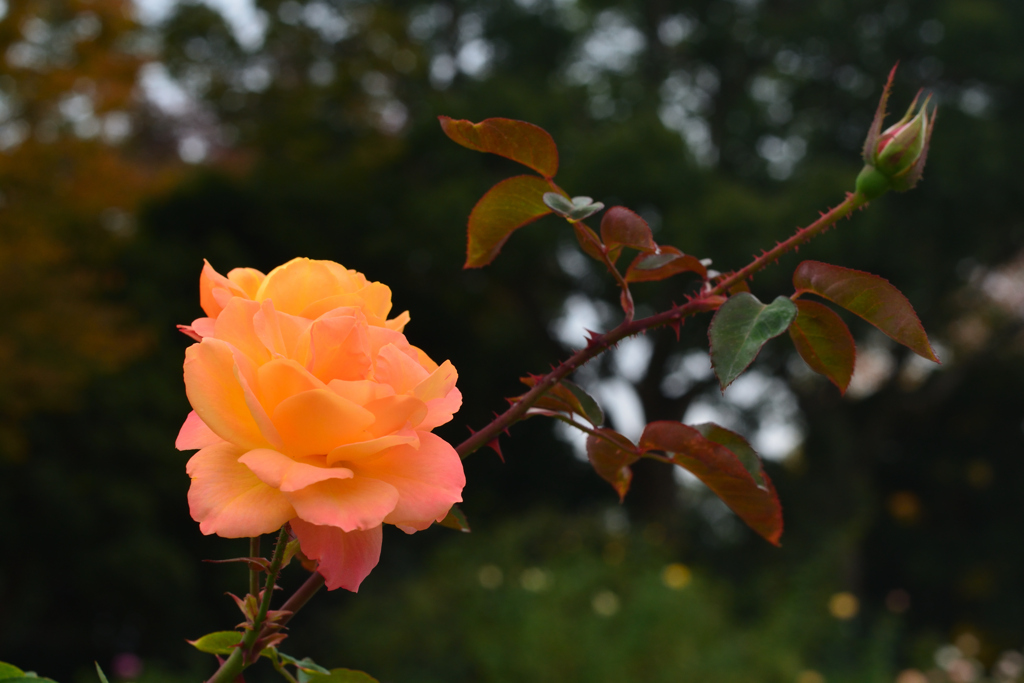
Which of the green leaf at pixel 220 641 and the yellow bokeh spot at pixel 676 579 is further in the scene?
the yellow bokeh spot at pixel 676 579

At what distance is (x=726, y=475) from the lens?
38 centimetres

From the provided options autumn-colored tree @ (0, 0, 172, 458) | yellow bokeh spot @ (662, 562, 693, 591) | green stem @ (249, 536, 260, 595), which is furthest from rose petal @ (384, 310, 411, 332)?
autumn-colored tree @ (0, 0, 172, 458)

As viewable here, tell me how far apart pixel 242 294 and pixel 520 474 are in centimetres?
752

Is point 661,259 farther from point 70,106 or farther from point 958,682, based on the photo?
point 70,106

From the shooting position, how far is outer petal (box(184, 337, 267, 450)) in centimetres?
30

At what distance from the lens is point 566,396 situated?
16.5 inches

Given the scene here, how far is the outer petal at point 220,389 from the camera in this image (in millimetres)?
297

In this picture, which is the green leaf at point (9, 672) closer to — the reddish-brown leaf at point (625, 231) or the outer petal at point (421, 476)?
the outer petal at point (421, 476)

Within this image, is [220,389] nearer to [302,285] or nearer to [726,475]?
[302,285]

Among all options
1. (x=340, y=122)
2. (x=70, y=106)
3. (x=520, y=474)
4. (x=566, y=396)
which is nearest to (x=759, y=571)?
(x=520, y=474)

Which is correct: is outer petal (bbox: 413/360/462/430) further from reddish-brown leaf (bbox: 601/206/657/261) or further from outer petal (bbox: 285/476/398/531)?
reddish-brown leaf (bbox: 601/206/657/261)

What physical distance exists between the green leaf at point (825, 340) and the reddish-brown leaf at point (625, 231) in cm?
8

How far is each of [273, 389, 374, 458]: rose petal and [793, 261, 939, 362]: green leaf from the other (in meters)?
0.22

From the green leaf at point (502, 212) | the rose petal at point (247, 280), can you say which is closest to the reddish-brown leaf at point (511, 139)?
the green leaf at point (502, 212)
